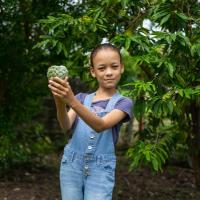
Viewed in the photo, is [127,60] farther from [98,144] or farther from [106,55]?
[98,144]

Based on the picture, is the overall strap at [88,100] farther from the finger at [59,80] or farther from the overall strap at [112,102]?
the finger at [59,80]

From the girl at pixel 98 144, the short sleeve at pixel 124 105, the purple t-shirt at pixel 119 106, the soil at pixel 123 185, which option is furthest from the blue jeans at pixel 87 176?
the soil at pixel 123 185

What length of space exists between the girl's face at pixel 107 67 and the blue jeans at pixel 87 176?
40 centimetres

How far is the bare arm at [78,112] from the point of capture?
2477 mm

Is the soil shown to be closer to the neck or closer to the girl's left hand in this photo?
the neck

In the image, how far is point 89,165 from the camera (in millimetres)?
Result: 2832

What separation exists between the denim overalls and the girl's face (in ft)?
0.36

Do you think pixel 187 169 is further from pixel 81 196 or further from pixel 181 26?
pixel 81 196

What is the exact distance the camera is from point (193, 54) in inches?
131

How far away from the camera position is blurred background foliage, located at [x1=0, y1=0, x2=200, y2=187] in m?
3.37

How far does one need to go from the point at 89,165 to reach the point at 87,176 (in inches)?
2.4

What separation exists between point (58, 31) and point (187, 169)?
409 centimetres

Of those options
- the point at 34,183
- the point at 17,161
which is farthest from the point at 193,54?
the point at 17,161

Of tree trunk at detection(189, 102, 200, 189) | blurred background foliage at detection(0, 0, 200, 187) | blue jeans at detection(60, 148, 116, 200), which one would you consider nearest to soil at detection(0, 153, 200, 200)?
blurred background foliage at detection(0, 0, 200, 187)
